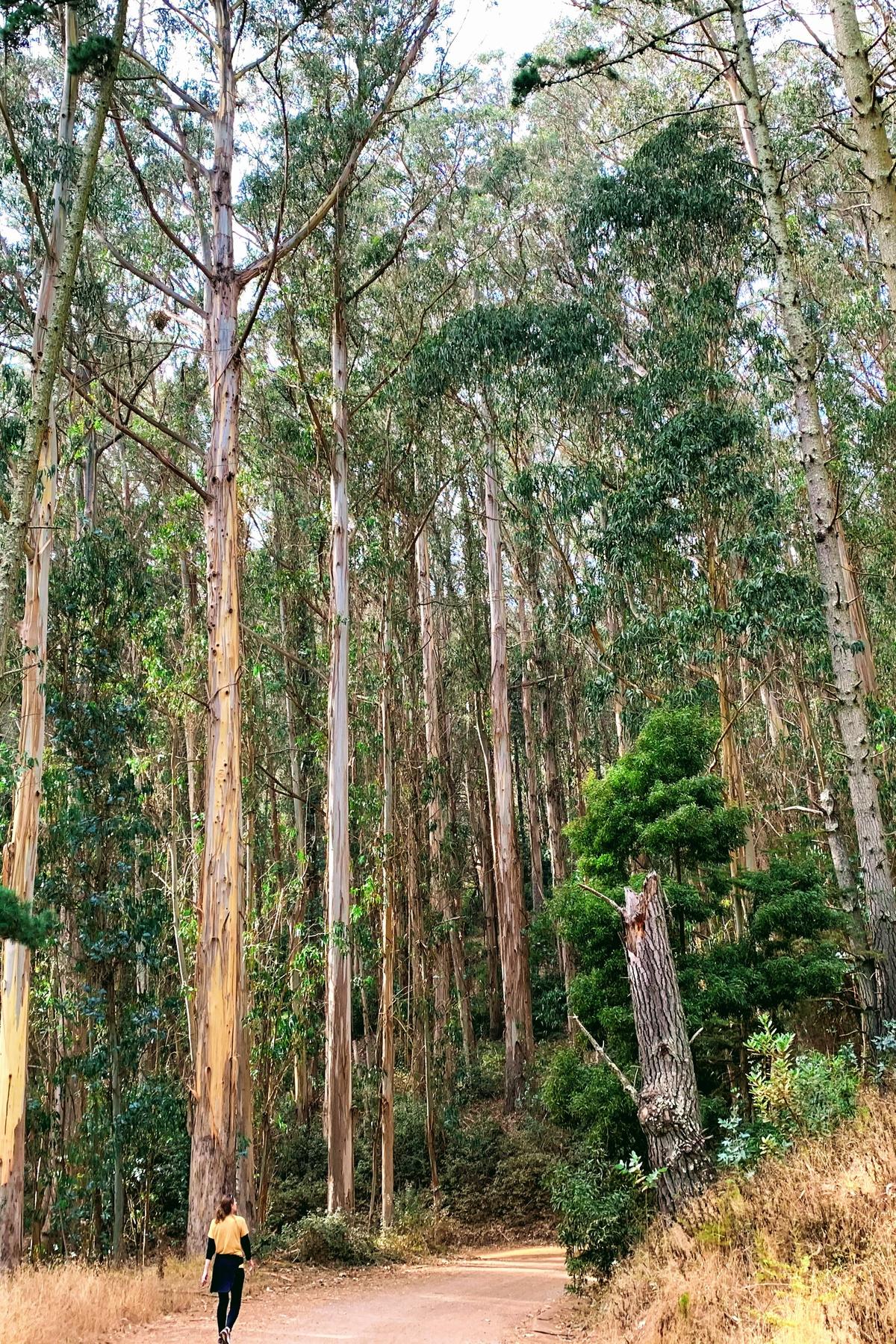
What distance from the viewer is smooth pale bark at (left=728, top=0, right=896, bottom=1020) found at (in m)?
8.91

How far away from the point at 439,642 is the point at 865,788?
14508 millimetres

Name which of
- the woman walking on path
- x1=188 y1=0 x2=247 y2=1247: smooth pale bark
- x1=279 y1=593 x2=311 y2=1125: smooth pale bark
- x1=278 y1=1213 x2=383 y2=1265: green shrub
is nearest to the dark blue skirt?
the woman walking on path

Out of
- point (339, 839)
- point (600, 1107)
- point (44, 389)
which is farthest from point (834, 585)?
point (44, 389)

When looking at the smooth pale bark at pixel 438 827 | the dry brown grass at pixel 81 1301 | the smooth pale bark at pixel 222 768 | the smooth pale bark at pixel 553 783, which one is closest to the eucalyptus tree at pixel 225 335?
the smooth pale bark at pixel 222 768

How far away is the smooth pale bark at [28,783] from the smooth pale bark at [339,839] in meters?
3.53

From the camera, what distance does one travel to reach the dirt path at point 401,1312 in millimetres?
7059

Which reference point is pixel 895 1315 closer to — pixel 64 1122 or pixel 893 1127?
pixel 893 1127

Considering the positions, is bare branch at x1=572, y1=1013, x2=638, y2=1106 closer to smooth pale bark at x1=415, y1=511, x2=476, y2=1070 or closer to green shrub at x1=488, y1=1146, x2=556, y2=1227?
green shrub at x1=488, y1=1146, x2=556, y2=1227

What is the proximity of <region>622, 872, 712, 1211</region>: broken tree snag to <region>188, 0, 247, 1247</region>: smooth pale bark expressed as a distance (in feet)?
13.5

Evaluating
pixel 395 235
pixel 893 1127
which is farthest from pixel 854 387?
pixel 893 1127

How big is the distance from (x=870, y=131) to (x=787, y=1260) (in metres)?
7.28

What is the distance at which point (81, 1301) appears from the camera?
22.3 ft

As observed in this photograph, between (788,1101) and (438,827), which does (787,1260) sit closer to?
(788,1101)

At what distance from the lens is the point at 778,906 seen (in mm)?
9758
